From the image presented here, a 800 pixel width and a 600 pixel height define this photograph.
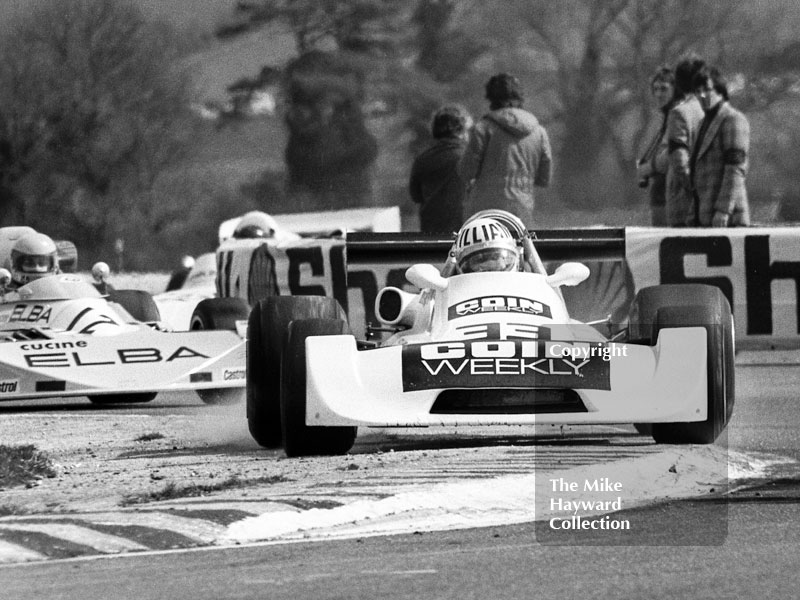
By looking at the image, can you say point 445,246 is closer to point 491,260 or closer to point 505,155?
point 491,260

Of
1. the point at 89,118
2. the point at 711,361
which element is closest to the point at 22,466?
the point at 711,361

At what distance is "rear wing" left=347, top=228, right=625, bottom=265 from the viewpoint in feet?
35.2

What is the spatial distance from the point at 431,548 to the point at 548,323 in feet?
10.0

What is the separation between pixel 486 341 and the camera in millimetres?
7359

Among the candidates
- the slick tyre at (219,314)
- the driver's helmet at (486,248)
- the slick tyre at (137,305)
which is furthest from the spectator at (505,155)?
the driver's helmet at (486,248)

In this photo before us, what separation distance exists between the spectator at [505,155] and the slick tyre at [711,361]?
19.9 feet

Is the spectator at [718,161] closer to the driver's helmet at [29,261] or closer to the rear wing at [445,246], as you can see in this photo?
the rear wing at [445,246]

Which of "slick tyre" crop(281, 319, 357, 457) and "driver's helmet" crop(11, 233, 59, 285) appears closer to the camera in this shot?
"slick tyre" crop(281, 319, 357, 457)

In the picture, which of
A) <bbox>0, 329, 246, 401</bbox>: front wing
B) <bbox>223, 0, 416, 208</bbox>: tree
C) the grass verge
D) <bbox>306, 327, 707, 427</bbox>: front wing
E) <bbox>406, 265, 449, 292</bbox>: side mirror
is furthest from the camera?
<bbox>223, 0, 416, 208</bbox>: tree

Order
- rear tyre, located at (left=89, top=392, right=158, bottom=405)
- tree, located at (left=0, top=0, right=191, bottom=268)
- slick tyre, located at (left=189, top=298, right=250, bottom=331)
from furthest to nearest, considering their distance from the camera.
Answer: tree, located at (left=0, top=0, right=191, bottom=268) → slick tyre, located at (left=189, top=298, right=250, bottom=331) → rear tyre, located at (left=89, top=392, right=158, bottom=405)

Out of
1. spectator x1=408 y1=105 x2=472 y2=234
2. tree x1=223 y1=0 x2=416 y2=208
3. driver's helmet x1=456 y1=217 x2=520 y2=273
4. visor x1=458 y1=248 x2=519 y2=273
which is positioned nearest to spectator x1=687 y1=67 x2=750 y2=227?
spectator x1=408 y1=105 x2=472 y2=234

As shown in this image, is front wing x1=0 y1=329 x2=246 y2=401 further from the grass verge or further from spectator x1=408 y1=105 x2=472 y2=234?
spectator x1=408 y1=105 x2=472 y2=234

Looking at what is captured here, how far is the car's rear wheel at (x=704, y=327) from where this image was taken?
24.0ft

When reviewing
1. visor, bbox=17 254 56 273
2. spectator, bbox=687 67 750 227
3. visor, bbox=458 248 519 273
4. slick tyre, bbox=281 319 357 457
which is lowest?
slick tyre, bbox=281 319 357 457
